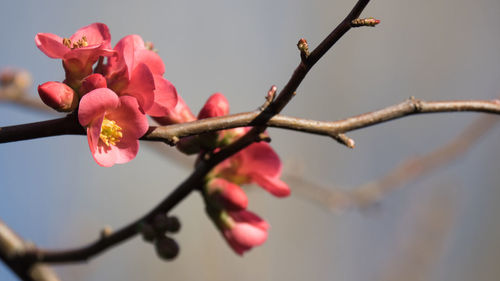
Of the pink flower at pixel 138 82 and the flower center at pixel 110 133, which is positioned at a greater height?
the pink flower at pixel 138 82

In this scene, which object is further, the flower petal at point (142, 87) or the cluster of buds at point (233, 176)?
the cluster of buds at point (233, 176)

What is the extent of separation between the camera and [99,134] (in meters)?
0.72

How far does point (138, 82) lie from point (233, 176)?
1.25 feet

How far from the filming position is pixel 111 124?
2.52 ft

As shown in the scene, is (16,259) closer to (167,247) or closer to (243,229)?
(167,247)

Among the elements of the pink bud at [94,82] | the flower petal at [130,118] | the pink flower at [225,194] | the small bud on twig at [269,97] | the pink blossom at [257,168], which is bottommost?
the pink flower at [225,194]

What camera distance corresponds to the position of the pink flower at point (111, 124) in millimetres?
707

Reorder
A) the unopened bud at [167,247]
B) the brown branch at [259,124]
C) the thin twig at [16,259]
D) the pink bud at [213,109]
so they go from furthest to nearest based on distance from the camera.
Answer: the thin twig at [16,259]
the unopened bud at [167,247]
the pink bud at [213,109]
the brown branch at [259,124]

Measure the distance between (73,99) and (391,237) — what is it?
354 cm

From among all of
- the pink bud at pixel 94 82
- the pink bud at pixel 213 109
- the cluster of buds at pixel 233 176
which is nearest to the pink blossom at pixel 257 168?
the cluster of buds at pixel 233 176

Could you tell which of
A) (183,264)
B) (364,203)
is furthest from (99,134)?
(183,264)

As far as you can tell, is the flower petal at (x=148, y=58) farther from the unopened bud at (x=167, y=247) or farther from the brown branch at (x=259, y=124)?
the unopened bud at (x=167, y=247)

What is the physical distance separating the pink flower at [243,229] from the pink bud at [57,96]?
0.49m

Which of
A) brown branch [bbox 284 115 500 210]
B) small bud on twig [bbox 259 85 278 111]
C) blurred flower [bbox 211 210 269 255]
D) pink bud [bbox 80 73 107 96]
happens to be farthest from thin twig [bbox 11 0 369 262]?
brown branch [bbox 284 115 500 210]
